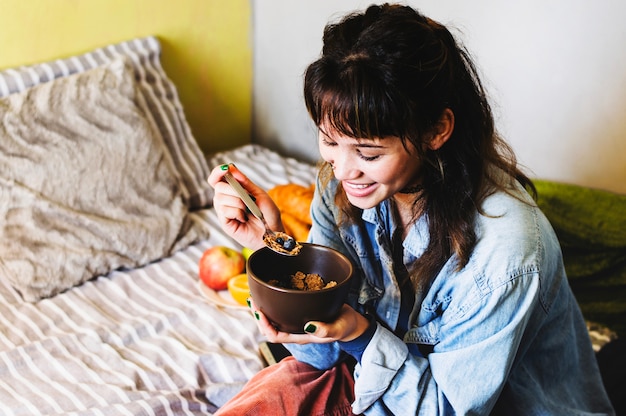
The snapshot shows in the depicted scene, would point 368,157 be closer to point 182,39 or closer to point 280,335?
point 280,335

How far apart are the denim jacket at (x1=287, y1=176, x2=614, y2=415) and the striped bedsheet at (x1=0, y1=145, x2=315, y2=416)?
1.06 feet

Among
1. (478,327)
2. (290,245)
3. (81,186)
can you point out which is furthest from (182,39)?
(478,327)

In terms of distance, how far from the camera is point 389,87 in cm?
90

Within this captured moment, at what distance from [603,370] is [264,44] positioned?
61.8 inches

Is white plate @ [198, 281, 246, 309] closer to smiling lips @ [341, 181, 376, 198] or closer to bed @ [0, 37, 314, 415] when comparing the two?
bed @ [0, 37, 314, 415]

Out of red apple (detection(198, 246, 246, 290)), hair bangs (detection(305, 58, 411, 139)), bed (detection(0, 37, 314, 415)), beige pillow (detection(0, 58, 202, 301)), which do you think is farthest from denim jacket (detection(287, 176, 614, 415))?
beige pillow (detection(0, 58, 202, 301))

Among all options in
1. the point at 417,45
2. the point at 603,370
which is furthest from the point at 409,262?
the point at 603,370

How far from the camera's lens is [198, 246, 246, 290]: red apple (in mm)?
1670

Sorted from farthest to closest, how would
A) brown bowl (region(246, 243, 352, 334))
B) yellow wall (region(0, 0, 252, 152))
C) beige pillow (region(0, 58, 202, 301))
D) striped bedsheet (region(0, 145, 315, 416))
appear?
1. yellow wall (region(0, 0, 252, 152))
2. beige pillow (region(0, 58, 202, 301))
3. striped bedsheet (region(0, 145, 315, 416))
4. brown bowl (region(246, 243, 352, 334))

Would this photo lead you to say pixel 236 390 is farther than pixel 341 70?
Yes

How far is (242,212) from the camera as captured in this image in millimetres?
1129

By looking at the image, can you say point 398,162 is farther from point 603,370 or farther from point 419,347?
point 603,370

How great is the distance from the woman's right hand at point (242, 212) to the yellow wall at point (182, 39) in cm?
105

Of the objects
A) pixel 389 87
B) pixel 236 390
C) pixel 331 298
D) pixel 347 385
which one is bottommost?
pixel 236 390
